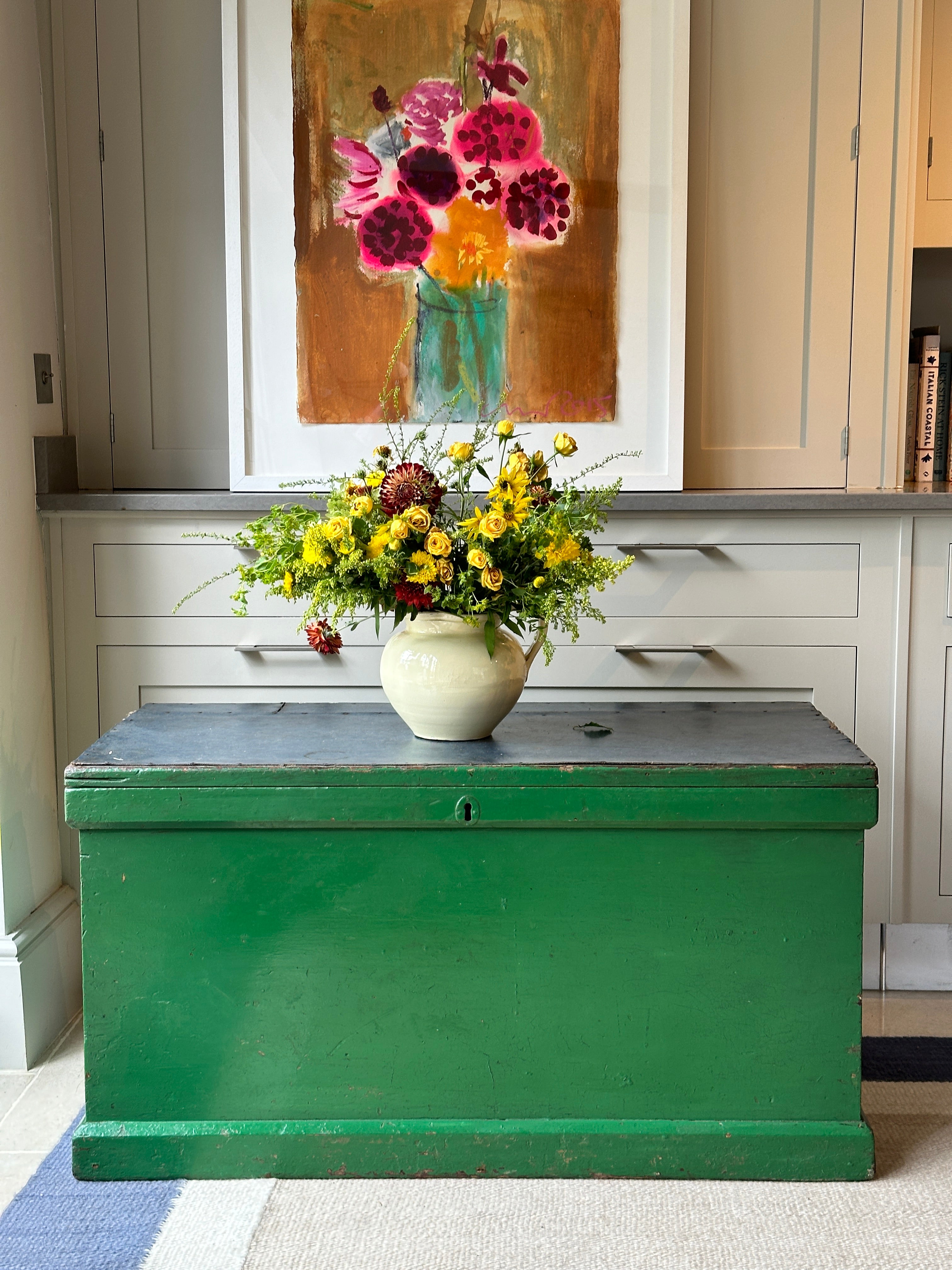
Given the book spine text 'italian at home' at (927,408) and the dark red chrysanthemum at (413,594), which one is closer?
the dark red chrysanthemum at (413,594)

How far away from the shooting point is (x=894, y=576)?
2520mm

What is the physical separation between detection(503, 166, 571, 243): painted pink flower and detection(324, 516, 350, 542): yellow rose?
1154 mm

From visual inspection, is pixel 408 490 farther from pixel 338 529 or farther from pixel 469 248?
pixel 469 248

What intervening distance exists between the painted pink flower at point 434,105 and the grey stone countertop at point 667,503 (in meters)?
0.88

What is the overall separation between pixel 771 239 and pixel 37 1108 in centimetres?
238

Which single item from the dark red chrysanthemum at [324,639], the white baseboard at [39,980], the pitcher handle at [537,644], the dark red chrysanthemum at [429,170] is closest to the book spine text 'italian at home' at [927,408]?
the dark red chrysanthemum at [429,170]

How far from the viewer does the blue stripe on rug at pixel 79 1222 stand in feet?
5.46

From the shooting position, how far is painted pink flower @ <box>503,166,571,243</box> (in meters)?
2.58

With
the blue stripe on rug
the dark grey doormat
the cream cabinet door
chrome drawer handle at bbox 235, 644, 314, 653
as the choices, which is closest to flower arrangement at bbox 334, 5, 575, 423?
the cream cabinet door

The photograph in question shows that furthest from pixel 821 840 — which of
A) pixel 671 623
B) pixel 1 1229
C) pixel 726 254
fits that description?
pixel 726 254

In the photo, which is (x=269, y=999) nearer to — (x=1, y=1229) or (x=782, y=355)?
(x=1, y=1229)

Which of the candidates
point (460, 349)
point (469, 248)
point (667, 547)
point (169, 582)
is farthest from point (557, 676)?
point (469, 248)

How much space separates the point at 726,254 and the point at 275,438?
1131mm

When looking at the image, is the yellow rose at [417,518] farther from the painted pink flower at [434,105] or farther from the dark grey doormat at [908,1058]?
the dark grey doormat at [908,1058]
